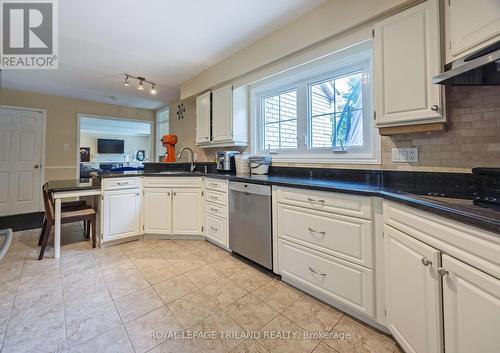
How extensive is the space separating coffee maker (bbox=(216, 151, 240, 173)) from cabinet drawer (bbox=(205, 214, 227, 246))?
632 mm

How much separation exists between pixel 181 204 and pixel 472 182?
2665mm

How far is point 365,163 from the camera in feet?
6.18

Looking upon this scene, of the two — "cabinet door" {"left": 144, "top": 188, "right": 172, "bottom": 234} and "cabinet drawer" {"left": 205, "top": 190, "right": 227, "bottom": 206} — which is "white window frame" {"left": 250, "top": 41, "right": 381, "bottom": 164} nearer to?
"cabinet drawer" {"left": 205, "top": 190, "right": 227, "bottom": 206}

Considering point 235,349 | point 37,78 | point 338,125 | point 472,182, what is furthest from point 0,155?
point 472,182

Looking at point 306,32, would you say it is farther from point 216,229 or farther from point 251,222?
point 216,229

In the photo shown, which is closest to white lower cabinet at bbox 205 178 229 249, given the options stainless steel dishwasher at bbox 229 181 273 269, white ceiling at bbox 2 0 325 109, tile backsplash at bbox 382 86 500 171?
stainless steel dishwasher at bbox 229 181 273 269

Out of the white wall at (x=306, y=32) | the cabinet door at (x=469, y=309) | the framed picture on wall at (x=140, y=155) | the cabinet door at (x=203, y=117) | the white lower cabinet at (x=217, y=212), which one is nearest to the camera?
the cabinet door at (x=469, y=309)

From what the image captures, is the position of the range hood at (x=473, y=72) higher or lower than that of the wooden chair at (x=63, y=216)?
higher

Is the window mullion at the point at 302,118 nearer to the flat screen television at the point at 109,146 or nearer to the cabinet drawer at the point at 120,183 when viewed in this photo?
the cabinet drawer at the point at 120,183

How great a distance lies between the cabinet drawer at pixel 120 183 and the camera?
8.64 feet

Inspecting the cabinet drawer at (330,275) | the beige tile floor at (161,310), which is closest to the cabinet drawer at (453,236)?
the cabinet drawer at (330,275)

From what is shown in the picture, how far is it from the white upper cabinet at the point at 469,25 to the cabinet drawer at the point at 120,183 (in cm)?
305

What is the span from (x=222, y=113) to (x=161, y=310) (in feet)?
7.48

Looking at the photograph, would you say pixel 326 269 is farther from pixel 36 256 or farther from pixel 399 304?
pixel 36 256
